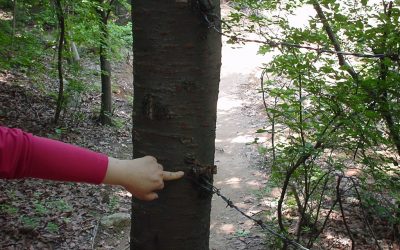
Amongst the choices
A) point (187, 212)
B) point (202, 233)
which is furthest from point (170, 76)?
point (202, 233)

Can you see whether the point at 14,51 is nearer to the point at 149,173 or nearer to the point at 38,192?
the point at 38,192

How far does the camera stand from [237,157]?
33.1 feet

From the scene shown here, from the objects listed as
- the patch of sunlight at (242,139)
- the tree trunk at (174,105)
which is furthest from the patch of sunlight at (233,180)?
the tree trunk at (174,105)

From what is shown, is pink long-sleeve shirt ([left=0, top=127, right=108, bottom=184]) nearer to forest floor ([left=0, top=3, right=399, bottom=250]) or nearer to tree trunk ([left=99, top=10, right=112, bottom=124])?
Answer: forest floor ([left=0, top=3, right=399, bottom=250])

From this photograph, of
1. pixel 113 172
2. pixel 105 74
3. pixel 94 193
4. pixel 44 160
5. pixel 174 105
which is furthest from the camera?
pixel 105 74

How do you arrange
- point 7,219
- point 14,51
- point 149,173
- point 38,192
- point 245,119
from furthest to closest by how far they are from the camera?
point 245,119
point 14,51
point 38,192
point 7,219
point 149,173

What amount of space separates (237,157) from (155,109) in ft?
28.2

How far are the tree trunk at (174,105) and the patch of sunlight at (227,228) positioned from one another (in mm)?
4453

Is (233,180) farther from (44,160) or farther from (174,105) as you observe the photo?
(44,160)

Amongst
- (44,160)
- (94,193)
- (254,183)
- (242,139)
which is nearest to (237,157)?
(242,139)

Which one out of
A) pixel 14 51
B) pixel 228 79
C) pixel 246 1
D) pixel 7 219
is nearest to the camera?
pixel 7 219

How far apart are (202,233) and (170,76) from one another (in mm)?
721

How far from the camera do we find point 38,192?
5965 mm

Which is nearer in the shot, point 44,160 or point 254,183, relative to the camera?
point 44,160
